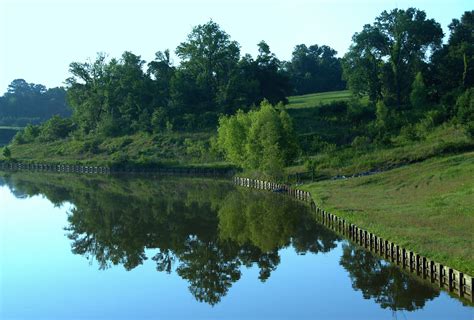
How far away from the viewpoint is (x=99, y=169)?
11106 centimetres

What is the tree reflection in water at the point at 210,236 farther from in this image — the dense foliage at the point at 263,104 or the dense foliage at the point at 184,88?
the dense foliage at the point at 184,88

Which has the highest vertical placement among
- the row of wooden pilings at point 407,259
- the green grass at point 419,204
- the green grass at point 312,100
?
the green grass at point 312,100

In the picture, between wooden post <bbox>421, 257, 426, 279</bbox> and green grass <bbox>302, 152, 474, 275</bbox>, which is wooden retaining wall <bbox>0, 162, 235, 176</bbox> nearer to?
green grass <bbox>302, 152, 474, 275</bbox>

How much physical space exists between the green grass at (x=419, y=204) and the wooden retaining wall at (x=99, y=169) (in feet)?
115

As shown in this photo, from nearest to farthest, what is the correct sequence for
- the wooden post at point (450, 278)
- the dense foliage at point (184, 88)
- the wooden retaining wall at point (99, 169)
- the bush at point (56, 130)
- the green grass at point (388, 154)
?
the wooden post at point (450, 278) → the green grass at point (388, 154) → the wooden retaining wall at point (99, 169) → the dense foliage at point (184, 88) → the bush at point (56, 130)

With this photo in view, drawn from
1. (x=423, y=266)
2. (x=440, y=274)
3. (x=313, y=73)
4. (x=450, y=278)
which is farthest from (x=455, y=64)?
(x=450, y=278)

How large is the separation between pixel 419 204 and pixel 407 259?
13243 mm

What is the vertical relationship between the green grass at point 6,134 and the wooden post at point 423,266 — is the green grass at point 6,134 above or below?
above

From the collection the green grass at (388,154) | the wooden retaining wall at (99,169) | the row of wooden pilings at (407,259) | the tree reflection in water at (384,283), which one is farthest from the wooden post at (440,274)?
Result: the wooden retaining wall at (99,169)

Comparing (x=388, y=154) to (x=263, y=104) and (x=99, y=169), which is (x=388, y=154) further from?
(x=99, y=169)

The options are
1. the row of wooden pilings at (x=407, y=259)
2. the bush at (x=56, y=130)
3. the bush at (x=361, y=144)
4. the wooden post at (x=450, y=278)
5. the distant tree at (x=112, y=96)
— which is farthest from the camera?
the bush at (x=56, y=130)

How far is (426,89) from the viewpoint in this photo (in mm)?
107000

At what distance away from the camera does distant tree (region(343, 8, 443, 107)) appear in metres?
113

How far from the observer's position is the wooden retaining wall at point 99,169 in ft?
310
